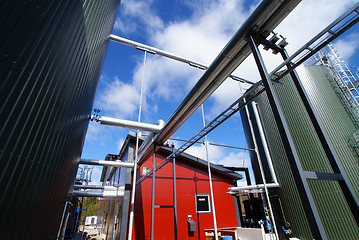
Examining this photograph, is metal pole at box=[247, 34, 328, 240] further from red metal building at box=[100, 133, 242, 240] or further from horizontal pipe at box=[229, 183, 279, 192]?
horizontal pipe at box=[229, 183, 279, 192]

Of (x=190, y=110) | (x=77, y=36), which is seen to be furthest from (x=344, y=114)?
(x=77, y=36)

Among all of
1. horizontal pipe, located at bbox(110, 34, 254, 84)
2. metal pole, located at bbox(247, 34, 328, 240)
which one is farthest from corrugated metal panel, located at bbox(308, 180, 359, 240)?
metal pole, located at bbox(247, 34, 328, 240)

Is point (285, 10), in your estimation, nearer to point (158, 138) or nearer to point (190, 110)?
point (190, 110)

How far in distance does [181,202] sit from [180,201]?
9 cm

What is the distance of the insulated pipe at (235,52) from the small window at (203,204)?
766cm

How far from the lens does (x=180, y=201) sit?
1127 cm

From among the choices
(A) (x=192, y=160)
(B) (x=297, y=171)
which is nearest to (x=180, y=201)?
(A) (x=192, y=160)

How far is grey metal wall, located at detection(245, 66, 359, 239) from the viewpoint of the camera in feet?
31.9

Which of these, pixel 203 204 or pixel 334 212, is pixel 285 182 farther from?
pixel 203 204

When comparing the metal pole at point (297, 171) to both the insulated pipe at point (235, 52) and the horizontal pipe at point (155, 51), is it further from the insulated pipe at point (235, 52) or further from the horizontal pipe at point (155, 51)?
the horizontal pipe at point (155, 51)

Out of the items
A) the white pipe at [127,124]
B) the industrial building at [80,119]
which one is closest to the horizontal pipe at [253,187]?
the industrial building at [80,119]

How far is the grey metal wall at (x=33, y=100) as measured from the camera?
179 centimetres

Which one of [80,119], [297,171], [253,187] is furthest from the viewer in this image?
[253,187]

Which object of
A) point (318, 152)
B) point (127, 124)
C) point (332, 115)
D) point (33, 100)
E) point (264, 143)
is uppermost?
point (332, 115)
